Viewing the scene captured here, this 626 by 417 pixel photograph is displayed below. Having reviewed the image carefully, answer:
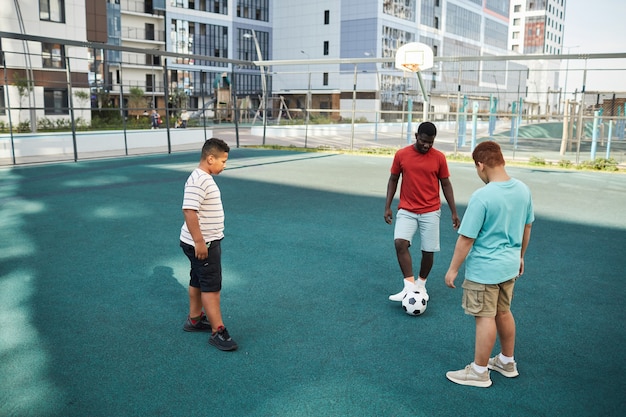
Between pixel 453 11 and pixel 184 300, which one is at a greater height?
pixel 453 11

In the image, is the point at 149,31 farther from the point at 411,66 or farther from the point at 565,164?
the point at 565,164

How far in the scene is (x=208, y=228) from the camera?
3.92m

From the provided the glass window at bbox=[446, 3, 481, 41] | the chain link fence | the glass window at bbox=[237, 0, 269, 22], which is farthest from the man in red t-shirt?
the glass window at bbox=[446, 3, 481, 41]

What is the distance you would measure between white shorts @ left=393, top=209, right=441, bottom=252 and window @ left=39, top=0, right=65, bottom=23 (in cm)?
3262

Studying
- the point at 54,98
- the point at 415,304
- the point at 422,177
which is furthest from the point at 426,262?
the point at 54,98

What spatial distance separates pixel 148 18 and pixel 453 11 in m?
40.1

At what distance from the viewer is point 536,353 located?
13.4 feet

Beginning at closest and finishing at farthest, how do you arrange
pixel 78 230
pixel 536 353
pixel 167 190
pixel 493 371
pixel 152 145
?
pixel 493 371, pixel 536 353, pixel 78 230, pixel 167 190, pixel 152 145

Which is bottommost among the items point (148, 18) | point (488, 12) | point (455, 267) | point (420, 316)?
point (420, 316)

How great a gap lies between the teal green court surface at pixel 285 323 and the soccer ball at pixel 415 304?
72mm

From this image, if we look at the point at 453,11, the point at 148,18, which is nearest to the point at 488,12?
the point at 453,11

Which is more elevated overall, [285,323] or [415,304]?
[415,304]

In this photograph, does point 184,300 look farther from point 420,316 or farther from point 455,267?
point 455,267

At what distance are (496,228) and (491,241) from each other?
10cm
